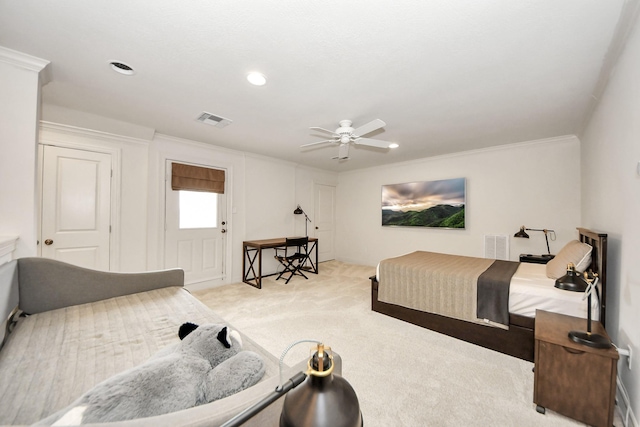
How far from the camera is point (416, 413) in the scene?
159cm

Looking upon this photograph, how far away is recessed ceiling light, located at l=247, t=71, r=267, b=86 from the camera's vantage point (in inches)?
83.1

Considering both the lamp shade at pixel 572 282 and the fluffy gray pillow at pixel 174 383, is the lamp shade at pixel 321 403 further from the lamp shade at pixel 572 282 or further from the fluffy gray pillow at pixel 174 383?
the lamp shade at pixel 572 282

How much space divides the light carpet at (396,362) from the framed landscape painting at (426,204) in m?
2.31

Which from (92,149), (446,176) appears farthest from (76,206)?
(446,176)

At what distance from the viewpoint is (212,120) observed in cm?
312

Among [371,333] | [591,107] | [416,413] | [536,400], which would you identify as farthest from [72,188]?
[591,107]

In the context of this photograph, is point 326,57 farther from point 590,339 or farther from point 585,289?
point 590,339

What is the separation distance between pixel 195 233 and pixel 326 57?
342 cm

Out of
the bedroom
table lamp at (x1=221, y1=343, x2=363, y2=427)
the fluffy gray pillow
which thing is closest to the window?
the bedroom

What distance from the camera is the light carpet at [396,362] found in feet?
5.19

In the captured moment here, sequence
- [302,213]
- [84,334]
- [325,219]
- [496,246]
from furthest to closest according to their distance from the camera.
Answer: [325,219]
[302,213]
[496,246]
[84,334]

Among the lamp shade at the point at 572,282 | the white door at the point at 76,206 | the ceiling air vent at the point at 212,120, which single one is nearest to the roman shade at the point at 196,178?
the white door at the point at 76,206

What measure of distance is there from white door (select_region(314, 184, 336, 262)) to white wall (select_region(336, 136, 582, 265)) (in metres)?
0.95

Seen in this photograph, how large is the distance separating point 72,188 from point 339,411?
4.05 metres
